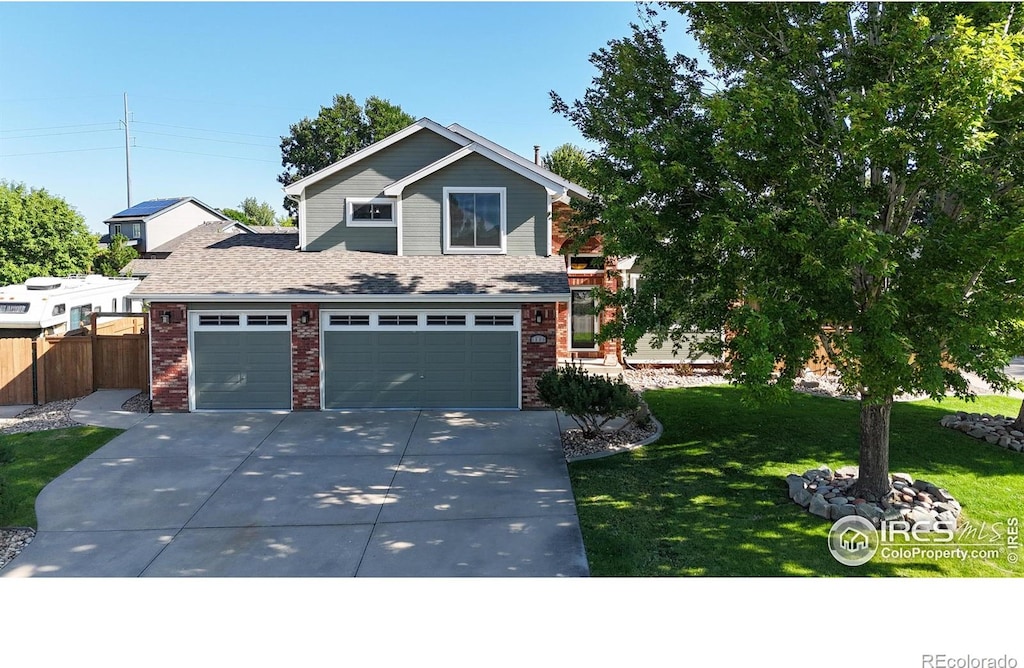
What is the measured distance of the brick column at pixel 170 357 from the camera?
15180 mm

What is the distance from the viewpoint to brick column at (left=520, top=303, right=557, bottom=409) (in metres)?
15.2

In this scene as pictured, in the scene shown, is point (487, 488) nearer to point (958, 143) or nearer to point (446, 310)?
point (446, 310)

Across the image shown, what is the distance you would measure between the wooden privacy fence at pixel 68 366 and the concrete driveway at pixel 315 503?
3685mm

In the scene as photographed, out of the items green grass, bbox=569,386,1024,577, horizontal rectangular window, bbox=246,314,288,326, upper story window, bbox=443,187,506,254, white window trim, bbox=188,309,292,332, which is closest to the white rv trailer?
white window trim, bbox=188,309,292,332

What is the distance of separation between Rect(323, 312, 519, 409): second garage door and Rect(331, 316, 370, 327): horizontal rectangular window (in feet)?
0.07

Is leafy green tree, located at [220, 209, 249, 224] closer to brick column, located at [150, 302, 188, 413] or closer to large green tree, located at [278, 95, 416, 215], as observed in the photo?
large green tree, located at [278, 95, 416, 215]

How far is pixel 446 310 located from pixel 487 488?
228 inches

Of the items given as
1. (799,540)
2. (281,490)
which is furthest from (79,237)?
(799,540)

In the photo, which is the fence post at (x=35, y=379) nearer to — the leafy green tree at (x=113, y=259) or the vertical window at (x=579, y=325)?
the vertical window at (x=579, y=325)

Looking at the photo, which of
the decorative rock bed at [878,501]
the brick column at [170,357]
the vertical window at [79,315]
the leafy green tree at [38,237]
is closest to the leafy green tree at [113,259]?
the leafy green tree at [38,237]

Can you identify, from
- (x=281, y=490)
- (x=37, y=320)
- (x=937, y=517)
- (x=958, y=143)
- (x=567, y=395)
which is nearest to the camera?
(x=958, y=143)

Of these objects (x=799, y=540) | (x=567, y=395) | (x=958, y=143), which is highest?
(x=958, y=143)

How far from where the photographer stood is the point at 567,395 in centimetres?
1223

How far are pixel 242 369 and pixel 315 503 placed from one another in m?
6.60
